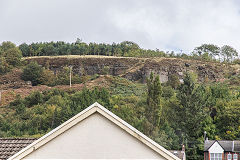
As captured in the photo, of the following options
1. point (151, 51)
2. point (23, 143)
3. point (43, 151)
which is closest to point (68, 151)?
point (43, 151)

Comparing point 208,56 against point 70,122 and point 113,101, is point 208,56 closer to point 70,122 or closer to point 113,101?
point 113,101

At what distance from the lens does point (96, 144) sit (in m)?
5.66

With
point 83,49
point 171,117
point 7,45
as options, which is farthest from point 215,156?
point 7,45

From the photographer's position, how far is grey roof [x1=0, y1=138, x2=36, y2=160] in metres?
7.17

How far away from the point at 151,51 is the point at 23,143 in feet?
294

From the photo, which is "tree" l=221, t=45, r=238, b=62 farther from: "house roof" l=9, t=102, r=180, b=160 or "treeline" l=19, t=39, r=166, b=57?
"house roof" l=9, t=102, r=180, b=160

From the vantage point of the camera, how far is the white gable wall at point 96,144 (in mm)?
5652

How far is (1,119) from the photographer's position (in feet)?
174

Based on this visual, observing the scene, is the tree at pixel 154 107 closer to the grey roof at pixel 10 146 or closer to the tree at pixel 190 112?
the tree at pixel 190 112

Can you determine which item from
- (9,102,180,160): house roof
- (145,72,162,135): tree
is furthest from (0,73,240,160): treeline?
(9,102,180,160): house roof

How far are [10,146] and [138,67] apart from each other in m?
78.4

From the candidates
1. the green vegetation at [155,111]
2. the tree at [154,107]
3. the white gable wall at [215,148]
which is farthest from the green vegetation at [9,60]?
the white gable wall at [215,148]

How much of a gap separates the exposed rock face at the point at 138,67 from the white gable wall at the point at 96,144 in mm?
76799

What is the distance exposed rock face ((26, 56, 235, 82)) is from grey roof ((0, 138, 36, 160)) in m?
74.9
